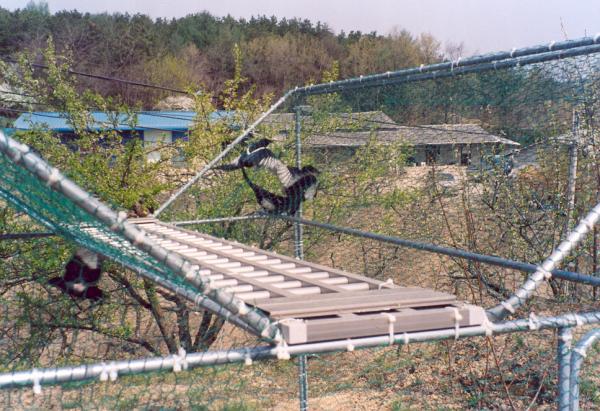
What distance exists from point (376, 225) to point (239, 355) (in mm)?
4399

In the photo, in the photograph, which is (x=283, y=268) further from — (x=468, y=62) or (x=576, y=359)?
(x=576, y=359)

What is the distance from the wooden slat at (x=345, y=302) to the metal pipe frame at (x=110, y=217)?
0.19 metres

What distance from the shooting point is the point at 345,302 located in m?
1.97

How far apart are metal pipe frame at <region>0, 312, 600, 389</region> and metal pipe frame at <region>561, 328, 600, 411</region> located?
10 centimetres

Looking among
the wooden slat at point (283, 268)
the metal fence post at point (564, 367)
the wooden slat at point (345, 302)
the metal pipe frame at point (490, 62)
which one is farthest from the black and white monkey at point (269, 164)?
the metal fence post at point (564, 367)

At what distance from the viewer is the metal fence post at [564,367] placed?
5.39ft

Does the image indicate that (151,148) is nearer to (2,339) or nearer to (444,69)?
(2,339)

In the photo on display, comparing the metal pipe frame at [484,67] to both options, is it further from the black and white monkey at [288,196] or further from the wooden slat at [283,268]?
the wooden slat at [283,268]

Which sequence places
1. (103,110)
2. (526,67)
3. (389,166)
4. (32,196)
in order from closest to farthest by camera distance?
1. (32,196)
2. (526,67)
3. (389,166)
4. (103,110)

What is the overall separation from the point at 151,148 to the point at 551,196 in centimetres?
390

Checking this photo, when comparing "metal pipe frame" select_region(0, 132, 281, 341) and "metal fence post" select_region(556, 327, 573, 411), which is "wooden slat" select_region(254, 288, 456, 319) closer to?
"metal pipe frame" select_region(0, 132, 281, 341)

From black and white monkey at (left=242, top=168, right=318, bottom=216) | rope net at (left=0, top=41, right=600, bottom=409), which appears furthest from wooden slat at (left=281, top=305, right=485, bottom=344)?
black and white monkey at (left=242, top=168, right=318, bottom=216)

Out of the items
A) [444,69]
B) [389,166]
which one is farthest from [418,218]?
[444,69]

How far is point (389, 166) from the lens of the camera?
5.93 meters
